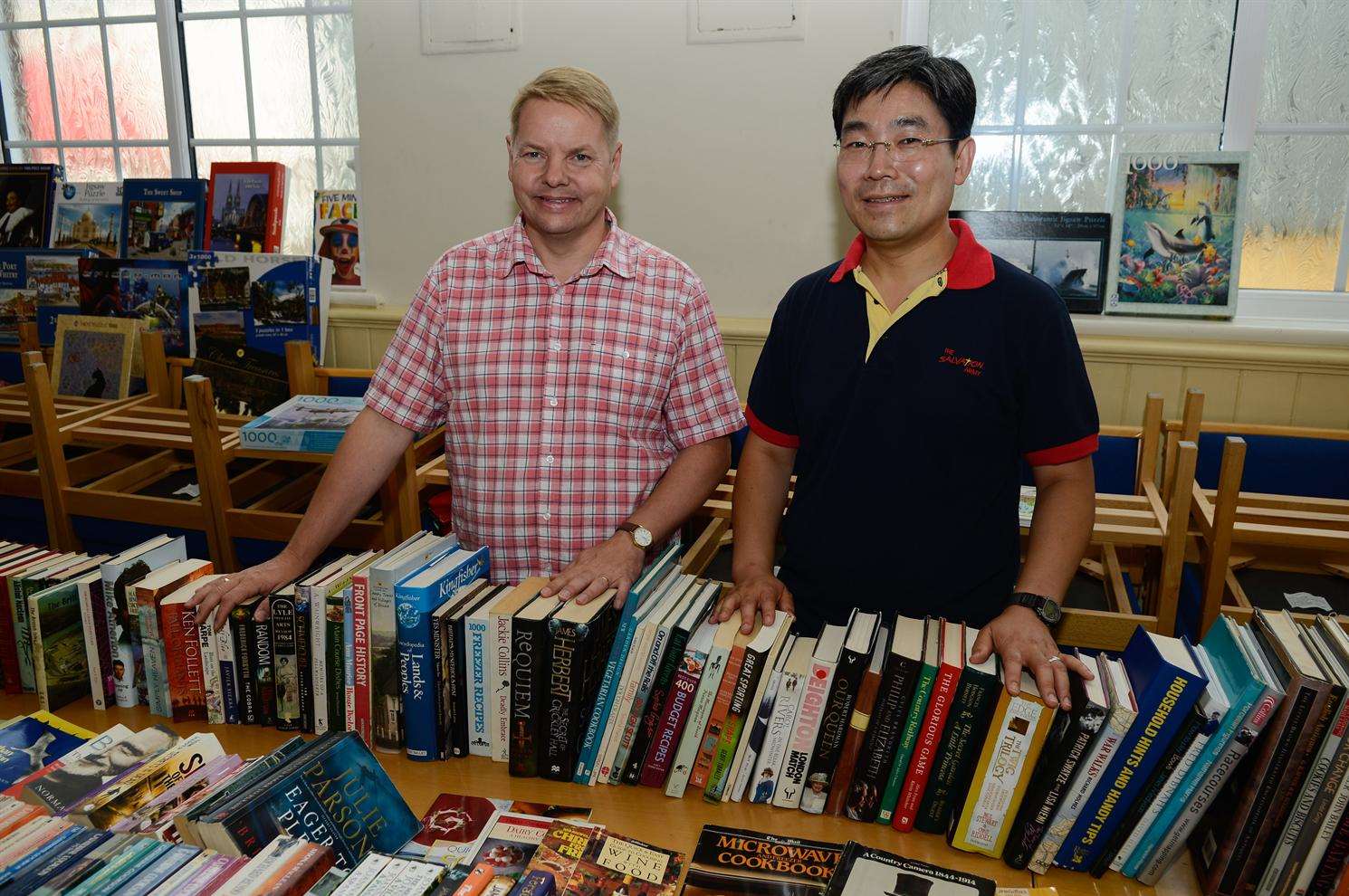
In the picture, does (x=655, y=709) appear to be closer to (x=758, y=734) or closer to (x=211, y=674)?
(x=758, y=734)

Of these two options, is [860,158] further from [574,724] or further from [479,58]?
[479,58]

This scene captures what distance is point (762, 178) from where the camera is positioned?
288 cm

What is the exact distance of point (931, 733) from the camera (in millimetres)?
1133

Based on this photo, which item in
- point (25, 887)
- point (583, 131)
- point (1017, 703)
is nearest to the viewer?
point (25, 887)

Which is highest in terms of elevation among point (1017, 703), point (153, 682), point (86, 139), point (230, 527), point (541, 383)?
point (86, 139)

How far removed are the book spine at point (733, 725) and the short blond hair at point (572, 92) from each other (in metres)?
1.02

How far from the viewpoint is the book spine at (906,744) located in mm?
1115

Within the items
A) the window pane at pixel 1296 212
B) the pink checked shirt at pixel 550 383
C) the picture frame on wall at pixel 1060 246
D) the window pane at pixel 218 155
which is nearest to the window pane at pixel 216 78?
the window pane at pixel 218 155

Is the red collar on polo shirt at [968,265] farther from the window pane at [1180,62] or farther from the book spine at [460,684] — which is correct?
the window pane at [1180,62]

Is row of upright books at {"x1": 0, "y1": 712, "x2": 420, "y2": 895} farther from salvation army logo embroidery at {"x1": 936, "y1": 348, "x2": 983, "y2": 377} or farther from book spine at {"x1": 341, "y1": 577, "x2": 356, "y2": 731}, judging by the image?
salvation army logo embroidery at {"x1": 936, "y1": 348, "x2": 983, "y2": 377}

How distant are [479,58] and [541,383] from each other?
186cm

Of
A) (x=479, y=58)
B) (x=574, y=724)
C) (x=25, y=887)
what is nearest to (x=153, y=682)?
(x=25, y=887)

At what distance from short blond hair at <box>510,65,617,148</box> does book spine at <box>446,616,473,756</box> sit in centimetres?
94

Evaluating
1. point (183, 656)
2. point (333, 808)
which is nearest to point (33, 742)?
point (183, 656)
